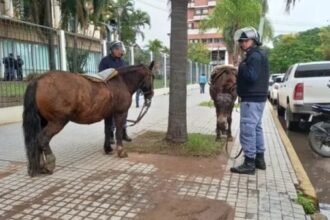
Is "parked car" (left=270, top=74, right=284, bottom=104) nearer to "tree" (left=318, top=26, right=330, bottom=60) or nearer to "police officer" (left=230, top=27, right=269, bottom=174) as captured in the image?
"police officer" (left=230, top=27, right=269, bottom=174)

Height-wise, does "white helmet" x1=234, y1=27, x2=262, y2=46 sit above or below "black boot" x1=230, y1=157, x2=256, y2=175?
above

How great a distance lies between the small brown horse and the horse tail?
349cm

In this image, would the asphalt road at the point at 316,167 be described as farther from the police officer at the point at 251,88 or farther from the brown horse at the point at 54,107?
the brown horse at the point at 54,107

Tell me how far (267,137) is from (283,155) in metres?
2.11

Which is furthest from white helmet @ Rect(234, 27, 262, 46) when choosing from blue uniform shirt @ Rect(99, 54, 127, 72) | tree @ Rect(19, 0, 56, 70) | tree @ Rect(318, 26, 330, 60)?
tree @ Rect(318, 26, 330, 60)

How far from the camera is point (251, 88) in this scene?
6.05 metres

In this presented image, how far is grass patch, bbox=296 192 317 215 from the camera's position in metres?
4.85

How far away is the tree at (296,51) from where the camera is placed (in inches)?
2500

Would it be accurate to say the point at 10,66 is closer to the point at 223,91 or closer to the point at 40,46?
the point at 40,46

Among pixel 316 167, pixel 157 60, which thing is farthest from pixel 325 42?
pixel 316 167

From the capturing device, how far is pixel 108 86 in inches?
261

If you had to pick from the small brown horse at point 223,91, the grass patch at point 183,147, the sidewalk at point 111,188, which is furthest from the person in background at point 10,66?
the small brown horse at point 223,91

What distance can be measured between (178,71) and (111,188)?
2922 mm

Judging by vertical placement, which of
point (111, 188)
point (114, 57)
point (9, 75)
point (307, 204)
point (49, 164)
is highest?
point (114, 57)
